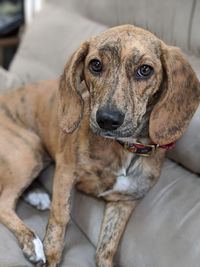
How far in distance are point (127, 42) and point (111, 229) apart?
0.60 m

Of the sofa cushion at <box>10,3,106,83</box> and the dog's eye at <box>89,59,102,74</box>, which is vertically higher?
the dog's eye at <box>89,59,102,74</box>

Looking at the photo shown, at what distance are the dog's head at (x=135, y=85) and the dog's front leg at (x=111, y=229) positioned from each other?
0.29 metres

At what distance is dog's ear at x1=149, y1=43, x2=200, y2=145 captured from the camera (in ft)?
4.09

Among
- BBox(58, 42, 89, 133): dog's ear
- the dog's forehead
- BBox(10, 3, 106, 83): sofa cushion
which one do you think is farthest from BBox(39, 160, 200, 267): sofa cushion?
BBox(10, 3, 106, 83): sofa cushion

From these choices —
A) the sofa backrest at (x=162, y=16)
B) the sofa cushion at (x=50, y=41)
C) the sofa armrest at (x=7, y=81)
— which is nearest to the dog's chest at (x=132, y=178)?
the sofa backrest at (x=162, y=16)

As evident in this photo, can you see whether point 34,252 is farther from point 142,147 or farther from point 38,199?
point 142,147

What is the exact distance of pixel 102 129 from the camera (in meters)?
1.19

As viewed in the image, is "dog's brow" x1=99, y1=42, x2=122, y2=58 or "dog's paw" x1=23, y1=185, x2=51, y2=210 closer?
"dog's brow" x1=99, y1=42, x2=122, y2=58

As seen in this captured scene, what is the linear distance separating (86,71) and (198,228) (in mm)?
559

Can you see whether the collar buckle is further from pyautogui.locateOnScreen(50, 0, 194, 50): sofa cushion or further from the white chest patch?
pyautogui.locateOnScreen(50, 0, 194, 50): sofa cushion

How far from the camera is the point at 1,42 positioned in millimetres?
2939

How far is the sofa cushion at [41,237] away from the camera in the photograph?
4.35 feet

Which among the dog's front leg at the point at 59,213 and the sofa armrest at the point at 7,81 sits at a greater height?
the dog's front leg at the point at 59,213

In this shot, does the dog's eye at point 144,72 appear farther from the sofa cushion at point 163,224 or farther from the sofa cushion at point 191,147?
the sofa cushion at point 163,224
